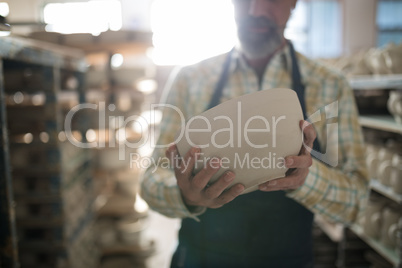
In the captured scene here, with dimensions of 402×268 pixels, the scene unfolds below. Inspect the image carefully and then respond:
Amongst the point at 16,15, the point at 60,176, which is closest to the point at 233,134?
the point at 60,176

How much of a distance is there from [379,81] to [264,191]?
4.39 ft

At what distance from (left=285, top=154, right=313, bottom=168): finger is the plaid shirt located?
0.77 ft

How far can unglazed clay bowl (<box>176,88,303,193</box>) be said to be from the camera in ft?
1.57

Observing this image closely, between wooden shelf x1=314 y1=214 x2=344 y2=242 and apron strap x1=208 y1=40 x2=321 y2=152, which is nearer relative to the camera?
apron strap x1=208 y1=40 x2=321 y2=152

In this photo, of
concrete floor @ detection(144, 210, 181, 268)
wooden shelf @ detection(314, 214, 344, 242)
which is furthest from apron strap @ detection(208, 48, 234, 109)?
wooden shelf @ detection(314, 214, 344, 242)

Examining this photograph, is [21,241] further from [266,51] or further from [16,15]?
[16,15]

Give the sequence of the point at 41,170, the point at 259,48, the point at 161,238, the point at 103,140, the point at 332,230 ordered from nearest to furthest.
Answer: the point at 259,48
the point at 41,170
the point at 103,140
the point at 332,230
the point at 161,238

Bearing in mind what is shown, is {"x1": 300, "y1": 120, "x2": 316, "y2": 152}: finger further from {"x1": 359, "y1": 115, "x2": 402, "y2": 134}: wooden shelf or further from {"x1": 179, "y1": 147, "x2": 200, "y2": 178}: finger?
{"x1": 359, "y1": 115, "x2": 402, "y2": 134}: wooden shelf

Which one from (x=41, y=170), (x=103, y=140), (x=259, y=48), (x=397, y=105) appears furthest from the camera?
(x=103, y=140)

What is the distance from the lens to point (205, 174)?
0.55m

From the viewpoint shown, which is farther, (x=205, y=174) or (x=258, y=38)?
(x=258, y=38)

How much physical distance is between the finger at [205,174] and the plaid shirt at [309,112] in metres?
0.19

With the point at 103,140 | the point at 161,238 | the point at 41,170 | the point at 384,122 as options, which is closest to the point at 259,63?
the point at 41,170

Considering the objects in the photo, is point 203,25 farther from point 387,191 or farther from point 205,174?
point 387,191
